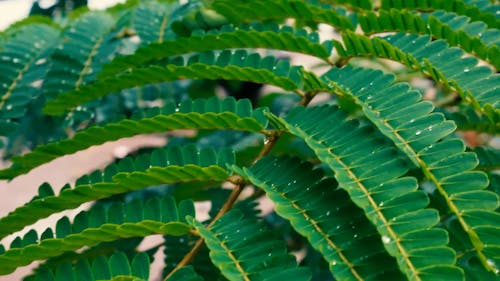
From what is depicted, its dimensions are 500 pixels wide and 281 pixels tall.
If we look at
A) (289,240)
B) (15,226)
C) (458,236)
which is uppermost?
(458,236)

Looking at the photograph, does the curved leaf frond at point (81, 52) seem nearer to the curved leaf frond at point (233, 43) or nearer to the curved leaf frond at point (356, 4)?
the curved leaf frond at point (233, 43)

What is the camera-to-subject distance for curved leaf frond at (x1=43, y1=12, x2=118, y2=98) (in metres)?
1.36

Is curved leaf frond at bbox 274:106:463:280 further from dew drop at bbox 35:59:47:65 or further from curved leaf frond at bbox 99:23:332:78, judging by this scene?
dew drop at bbox 35:59:47:65

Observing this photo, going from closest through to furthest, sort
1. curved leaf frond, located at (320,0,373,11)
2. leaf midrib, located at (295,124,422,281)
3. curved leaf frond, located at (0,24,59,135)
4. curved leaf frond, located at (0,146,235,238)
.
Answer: leaf midrib, located at (295,124,422,281)
curved leaf frond, located at (0,146,235,238)
curved leaf frond, located at (320,0,373,11)
curved leaf frond, located at (0,24,59,135)

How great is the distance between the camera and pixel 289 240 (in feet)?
5.59

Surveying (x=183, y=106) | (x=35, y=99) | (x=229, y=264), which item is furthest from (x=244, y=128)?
(x=35, y=99)

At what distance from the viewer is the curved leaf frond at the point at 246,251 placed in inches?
29.8

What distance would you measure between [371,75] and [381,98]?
5 cm

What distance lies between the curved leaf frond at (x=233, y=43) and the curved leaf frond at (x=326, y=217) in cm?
25

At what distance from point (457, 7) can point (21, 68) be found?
0.85 m

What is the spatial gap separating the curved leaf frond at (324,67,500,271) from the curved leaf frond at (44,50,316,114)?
103mm

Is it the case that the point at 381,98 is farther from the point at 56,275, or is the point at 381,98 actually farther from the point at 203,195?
the point at 203,195

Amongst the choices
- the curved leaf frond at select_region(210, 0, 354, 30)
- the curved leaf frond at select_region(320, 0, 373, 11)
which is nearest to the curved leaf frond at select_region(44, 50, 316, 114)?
the curved leaf frond at select_region(210, 0, 354, 30)

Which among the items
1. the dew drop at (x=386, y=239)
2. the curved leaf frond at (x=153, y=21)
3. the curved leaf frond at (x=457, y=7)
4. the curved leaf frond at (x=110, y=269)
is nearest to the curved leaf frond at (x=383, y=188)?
the dew drop at (x=386, y=239)
